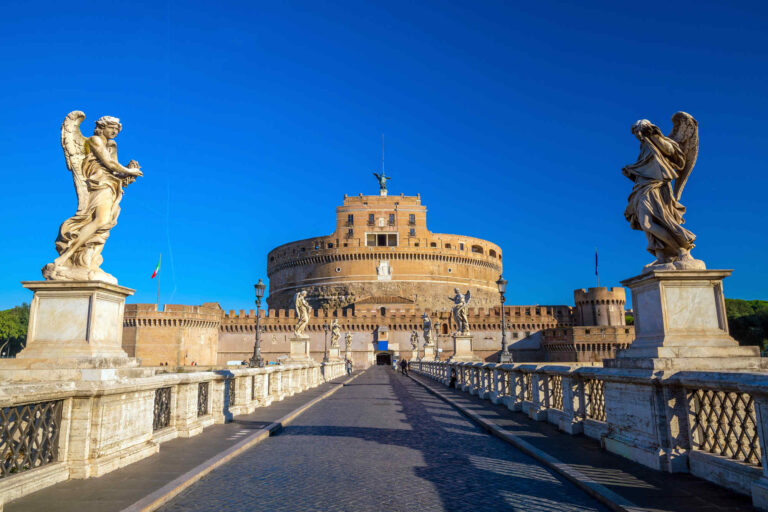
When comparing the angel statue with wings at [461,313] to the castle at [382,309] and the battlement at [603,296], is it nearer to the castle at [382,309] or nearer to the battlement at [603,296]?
the castle at [382,309]

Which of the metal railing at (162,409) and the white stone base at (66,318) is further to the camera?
the metal railing at (162,409)

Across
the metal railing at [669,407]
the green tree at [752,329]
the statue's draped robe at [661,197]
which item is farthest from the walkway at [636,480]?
the green tree at [752,329]

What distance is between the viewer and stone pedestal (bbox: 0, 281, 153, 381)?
539 centimetres

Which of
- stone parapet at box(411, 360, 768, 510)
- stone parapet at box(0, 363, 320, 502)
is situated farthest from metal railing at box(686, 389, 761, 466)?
stone parapet at box(0, 363, 320, 502)

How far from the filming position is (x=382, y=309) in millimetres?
75250

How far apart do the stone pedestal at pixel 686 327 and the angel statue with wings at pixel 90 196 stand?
19.6 feet

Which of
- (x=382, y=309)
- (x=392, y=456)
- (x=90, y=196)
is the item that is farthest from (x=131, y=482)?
(x=382, y=309)

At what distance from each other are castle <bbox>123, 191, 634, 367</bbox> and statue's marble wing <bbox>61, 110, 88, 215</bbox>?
41168mm

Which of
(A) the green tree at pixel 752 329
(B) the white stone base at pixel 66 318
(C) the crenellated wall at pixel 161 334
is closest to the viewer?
(B) the white stone base at pixel 66 318

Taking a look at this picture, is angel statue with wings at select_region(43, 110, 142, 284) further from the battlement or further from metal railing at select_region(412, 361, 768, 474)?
the battlement

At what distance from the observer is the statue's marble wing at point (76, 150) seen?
20.3 feet

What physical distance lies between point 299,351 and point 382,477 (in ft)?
59.4

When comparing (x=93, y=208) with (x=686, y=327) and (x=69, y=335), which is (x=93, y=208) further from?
(x=686, y=327)

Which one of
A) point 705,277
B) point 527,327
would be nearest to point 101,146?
point 705,277
